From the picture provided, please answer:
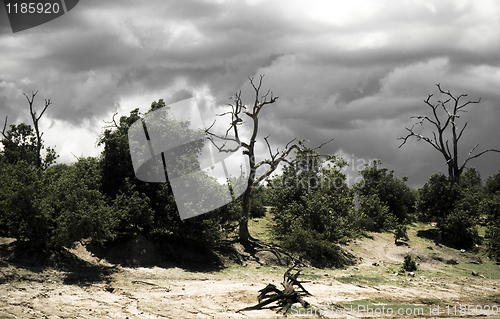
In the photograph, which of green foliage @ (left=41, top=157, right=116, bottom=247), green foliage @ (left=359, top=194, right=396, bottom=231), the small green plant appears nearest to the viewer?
green foliage @ (left=41, top=157, right=116, bottom=247)

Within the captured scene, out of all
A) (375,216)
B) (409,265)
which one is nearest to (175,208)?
(409,265)

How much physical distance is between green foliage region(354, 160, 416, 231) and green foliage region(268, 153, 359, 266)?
1801 mm

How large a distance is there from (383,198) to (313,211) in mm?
17796

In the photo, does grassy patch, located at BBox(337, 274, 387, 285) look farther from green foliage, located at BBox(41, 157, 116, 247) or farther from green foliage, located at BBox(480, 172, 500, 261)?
green foliage, located at BBox(480, 172, 500, 261)

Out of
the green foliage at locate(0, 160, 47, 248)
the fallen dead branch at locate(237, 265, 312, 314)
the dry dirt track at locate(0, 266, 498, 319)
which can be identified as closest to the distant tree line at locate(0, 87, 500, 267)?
the green foliage at locate(0, 160, 47, 248)

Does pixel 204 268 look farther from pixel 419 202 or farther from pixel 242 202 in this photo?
pixel 419 202

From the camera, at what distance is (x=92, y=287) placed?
51.6 feet

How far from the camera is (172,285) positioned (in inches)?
677

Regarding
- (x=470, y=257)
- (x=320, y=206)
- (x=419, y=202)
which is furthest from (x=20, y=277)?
(x=419, y=202)

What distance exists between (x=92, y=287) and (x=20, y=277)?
8.78ft

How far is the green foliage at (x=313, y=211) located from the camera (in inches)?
977

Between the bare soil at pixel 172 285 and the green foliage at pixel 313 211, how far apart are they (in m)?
1.84

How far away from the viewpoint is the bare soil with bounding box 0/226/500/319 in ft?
44.0

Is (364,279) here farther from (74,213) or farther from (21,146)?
Answer: (21,146)
